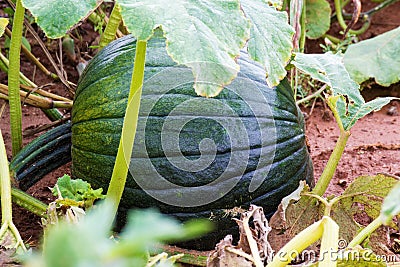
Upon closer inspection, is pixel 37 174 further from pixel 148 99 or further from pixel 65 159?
pixel 148 99

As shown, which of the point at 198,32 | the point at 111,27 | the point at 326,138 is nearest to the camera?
the point at 198,32

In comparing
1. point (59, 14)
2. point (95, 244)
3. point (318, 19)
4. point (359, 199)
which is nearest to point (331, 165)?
point (359, 199)

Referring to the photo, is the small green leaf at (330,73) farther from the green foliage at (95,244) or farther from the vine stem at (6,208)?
the green foliage at (95,244)

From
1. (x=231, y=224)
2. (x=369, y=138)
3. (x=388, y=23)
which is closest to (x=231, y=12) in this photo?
(x=231, y=224)

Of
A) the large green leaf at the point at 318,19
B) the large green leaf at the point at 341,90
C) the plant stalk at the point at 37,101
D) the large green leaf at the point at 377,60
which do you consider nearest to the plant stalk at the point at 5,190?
the plant stalk at the point at 37,101

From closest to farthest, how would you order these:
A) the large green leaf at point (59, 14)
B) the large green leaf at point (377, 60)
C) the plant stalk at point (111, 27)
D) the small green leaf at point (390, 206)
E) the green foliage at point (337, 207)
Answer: the small green leaf at point (390, 206), the large green leaf at point (59, 14), the green foliage at point (337, 207), the plant stalk at point (111, 27), the large green leaf at point (377, 60)

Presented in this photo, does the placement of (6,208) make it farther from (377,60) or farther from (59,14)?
(377,60)
